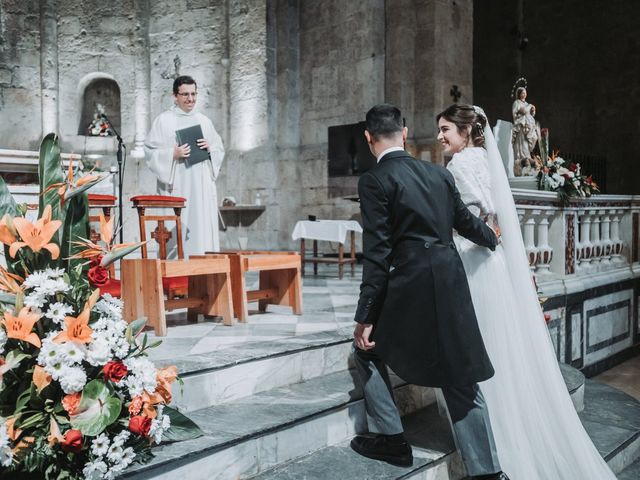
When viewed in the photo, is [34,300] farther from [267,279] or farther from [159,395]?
[267,279]

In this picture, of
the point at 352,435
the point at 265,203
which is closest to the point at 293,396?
the point at 352,435

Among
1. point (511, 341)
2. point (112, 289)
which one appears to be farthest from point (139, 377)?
point (112, 289)

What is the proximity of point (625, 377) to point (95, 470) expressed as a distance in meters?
6.17

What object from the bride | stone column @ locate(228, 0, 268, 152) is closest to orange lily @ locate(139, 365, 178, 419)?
the bride

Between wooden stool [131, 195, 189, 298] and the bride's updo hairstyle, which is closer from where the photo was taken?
the bride's updo hairstyle

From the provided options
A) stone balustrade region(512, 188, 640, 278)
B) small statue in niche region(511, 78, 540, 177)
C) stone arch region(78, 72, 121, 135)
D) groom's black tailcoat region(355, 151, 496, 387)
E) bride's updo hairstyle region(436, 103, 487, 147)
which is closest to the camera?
groom's black tailcoat region(355, 151, 496, 387)

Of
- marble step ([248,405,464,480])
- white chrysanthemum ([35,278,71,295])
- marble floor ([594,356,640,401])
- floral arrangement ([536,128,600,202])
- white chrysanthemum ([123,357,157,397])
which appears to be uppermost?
floral arrangement ([536,128,600,202])

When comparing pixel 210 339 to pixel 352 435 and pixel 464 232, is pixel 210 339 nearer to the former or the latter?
pixel 352 435

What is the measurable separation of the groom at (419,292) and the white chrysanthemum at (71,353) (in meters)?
1.16

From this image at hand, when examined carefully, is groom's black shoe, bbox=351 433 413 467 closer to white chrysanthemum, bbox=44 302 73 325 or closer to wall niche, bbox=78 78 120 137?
white chrysanthemum, bbox=44 302 73 325

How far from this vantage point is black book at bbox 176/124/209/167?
5281 millimetres

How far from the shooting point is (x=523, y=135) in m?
7.16

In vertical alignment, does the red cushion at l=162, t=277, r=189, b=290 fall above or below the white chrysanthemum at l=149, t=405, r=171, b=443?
above

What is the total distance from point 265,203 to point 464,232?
8599mm
